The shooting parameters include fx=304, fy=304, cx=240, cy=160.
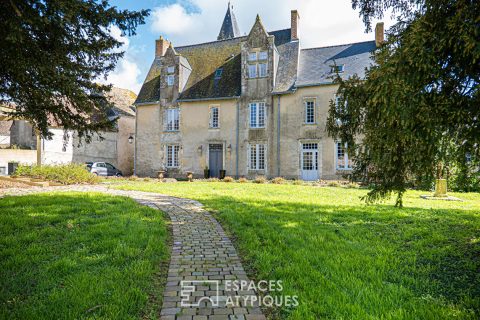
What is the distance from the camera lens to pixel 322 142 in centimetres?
2038

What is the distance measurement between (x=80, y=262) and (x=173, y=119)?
21.1 metres

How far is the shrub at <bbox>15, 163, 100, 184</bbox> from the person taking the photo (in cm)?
1500

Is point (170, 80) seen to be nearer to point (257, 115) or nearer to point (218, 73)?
point (218, 73)

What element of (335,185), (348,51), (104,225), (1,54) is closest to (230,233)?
(104,225)

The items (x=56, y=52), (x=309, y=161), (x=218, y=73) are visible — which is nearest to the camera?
(x=56, y=52)

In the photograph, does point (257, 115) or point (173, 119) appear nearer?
point (257, 115)

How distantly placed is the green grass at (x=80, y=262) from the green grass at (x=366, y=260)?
143 centimetres

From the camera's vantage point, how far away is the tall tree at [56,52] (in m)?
3.93

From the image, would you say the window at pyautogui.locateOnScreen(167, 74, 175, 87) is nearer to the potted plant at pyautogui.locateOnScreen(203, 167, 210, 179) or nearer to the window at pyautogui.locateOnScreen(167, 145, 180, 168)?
the window at pyautogui.locateOnScreen(167, 145, 180, 168)

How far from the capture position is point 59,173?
15109 mm

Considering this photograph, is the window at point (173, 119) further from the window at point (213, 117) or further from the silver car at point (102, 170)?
the silver car at point (102, 170)

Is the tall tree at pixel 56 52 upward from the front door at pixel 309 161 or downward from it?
upward

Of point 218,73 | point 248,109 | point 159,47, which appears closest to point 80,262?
point 248,109

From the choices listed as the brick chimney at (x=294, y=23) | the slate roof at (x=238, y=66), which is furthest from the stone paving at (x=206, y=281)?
the brick chimney at (x=294, y=23)
